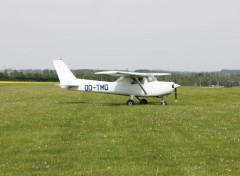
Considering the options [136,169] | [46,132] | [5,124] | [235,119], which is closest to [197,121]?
[235,119]

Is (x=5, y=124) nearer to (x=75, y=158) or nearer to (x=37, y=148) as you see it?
(x=37, y=148)

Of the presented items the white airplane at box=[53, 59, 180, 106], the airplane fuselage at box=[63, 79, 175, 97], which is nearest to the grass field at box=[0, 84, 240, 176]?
the white airplane at box=[53, 59, 180, 106]

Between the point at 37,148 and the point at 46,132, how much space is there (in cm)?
275

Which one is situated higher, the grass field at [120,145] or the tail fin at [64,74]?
the tail fin at [64,74]

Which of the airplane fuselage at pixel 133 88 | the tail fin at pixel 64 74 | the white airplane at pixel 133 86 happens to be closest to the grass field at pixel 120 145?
the white airplane at pixel 133 86

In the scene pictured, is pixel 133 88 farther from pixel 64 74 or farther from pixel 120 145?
pixel 120 145

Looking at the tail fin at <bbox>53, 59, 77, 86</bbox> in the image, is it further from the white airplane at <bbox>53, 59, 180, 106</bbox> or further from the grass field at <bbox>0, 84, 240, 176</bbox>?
the grass field at <bbox>0, 84, 240, 176</bbox>

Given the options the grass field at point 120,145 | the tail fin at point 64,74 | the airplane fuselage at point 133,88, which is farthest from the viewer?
the tail fin at point 64,74

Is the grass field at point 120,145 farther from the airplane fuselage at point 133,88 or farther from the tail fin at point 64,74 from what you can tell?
the tail fin at point 64,74

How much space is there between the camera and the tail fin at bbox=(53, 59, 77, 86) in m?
29.5

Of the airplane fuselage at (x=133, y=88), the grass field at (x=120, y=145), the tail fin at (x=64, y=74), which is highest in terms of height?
the tail fin at (x=64, y=74)

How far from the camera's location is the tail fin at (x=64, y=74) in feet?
96.8

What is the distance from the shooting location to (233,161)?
388 inches

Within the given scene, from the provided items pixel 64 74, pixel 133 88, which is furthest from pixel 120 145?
pixel 64 74
